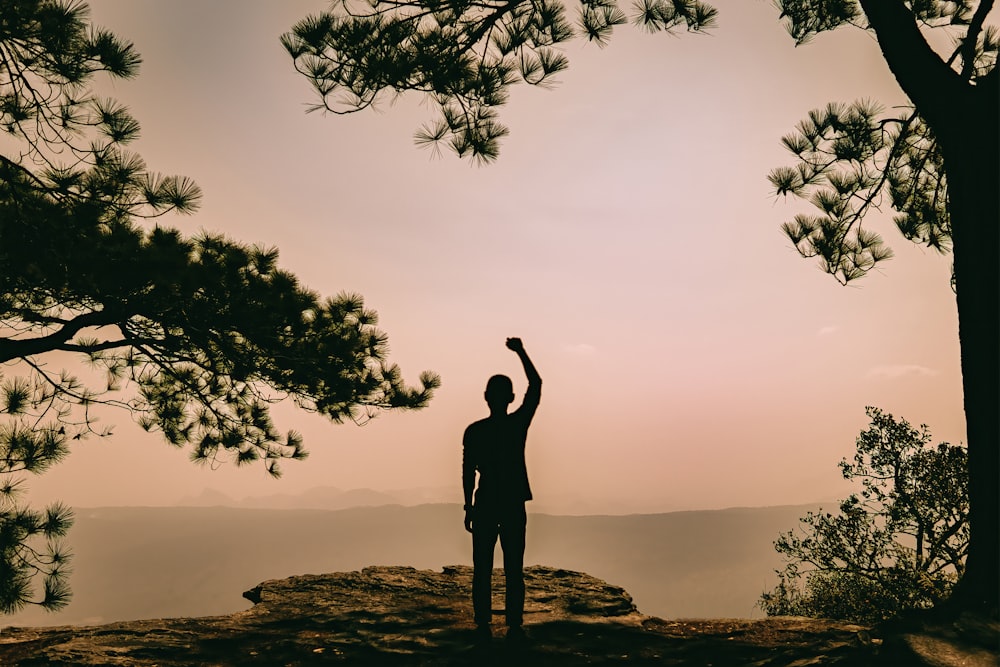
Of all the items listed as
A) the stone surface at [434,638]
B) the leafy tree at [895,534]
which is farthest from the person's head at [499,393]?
the leafy tree at [895,534]

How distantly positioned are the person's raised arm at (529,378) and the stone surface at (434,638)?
1.75 meters

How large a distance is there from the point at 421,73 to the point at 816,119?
427 cm

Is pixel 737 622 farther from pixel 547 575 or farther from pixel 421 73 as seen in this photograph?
pixel 421 73

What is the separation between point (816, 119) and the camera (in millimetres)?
6375

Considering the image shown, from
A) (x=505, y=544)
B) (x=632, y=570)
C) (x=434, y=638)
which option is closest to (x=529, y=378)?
(x=505, y=544)

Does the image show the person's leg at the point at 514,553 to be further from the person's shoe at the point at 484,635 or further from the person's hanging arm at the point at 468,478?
the person's hanging arm at the point at 468,478

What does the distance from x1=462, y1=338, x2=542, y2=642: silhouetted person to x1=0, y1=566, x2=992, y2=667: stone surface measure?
515 millimetres

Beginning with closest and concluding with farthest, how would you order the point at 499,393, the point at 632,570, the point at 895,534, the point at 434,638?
1. the point at 499,393
2. the point at 434,638
3. the point at 895,534
4. the point at 632,570

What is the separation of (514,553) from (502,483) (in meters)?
0.51

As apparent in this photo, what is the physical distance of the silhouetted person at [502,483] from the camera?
13.8 ft

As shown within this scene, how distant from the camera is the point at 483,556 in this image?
428 cm

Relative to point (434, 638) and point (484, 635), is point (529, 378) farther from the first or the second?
point (434, 638)

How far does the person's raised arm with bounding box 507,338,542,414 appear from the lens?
421cm

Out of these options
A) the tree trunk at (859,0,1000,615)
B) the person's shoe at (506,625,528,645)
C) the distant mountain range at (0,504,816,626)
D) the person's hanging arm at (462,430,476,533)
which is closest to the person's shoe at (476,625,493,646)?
the person's shoe at (506,625,528,645)
